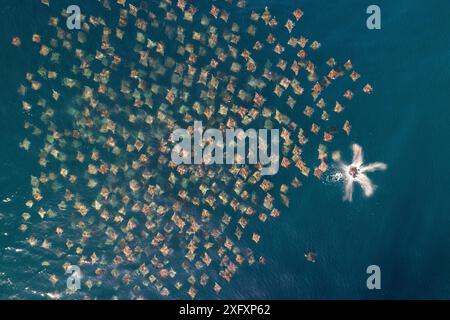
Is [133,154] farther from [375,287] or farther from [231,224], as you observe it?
[375,287]

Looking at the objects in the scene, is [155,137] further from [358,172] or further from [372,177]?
[372,177]

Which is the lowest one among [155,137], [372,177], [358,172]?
→ [372,177]

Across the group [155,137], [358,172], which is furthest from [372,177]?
[155,137]

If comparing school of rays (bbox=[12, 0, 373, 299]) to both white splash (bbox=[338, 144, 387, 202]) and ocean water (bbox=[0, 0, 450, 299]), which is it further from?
white splash (bbox=[338, 144, 387, 202])

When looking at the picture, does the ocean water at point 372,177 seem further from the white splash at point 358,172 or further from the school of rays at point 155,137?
the school of rays at point 155,137

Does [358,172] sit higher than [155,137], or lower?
lower

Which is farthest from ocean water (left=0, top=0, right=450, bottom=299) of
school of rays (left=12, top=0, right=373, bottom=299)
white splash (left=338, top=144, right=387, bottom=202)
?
school of rays (left=12, top=0, right=373, bottom=299)
